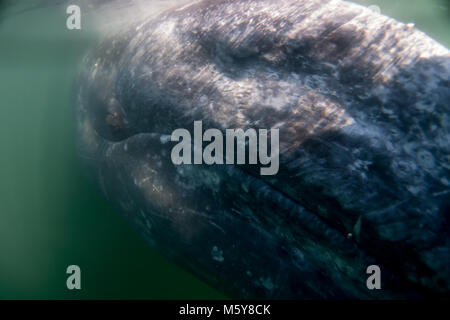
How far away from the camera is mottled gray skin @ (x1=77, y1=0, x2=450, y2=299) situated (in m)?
2.78

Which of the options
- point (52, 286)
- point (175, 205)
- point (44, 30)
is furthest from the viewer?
point (44, 30)

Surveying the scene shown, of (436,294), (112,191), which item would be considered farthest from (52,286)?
(436,294)

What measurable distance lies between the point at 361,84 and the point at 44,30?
15.1 meters

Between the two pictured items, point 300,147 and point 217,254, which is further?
point 217,254

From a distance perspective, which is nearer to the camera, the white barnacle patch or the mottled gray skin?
the mottled gray skin

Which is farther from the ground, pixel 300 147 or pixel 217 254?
pixel 300 147

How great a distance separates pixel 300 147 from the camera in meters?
3.09

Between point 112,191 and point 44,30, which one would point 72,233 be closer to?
point 112,191

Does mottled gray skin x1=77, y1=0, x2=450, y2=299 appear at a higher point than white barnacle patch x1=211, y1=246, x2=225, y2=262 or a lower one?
higher

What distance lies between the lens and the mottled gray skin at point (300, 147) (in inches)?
110

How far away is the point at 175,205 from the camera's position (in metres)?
4.05

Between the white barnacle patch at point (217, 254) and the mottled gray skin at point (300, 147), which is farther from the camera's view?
the white barnacle patch at point (217, 254)
